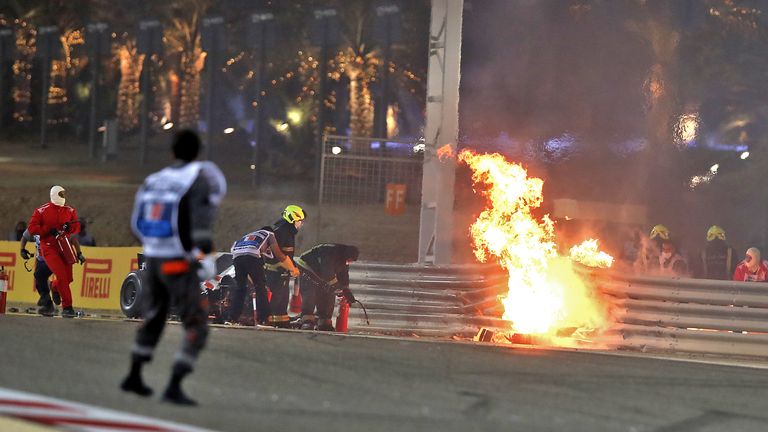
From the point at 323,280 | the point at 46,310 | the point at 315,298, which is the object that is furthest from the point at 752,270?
the point at 46,310

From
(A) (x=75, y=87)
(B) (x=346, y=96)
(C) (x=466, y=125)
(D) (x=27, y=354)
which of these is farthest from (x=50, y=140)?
(D) (x=27, y=354)

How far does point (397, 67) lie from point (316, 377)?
122ft

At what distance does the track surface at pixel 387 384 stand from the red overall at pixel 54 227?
3.13m

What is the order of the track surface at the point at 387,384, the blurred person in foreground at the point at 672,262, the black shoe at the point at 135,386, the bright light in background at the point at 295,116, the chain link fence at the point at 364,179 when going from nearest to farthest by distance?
1. the black shoe at the point at 135,386
2. the track surface at the point at 387,384
3. the blurred person in foreground at the point at 672,262
4. the chain link fence at the point at 364,179
5. the bright light in background at the point at 295,116

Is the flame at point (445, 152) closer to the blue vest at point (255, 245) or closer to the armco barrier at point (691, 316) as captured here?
the blue vest at point (255, 245)

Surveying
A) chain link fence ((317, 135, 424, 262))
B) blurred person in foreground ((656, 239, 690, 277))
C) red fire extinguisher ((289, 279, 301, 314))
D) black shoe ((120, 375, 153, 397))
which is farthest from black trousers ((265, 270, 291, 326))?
black shoe ((120, 375, 153, 397))

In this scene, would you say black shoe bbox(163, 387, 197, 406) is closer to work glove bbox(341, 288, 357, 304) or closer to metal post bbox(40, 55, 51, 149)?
work glove bbox(341, 288, 357, 304)

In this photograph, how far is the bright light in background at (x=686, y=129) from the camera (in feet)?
80.6

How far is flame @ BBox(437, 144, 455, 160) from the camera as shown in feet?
56.9

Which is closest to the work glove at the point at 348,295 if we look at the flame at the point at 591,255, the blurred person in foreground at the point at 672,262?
the flame at the point at 591,255

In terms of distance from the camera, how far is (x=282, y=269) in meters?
16.5

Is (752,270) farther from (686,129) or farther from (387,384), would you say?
(686,129)

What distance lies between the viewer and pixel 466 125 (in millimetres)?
28672

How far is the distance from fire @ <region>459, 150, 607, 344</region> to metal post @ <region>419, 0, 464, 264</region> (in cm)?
101
